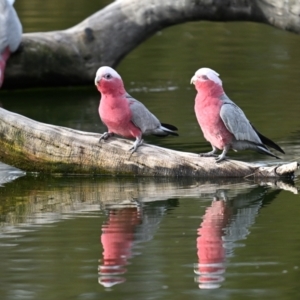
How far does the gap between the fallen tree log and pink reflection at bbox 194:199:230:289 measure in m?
0.59

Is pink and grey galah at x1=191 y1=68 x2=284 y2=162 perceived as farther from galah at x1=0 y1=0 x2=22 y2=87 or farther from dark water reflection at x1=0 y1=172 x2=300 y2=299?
galah at x1=0 y1=0 x2=22 y2=87

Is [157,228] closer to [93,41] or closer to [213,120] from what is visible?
[213,120]

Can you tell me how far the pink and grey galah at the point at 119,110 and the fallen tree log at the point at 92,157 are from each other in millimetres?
116

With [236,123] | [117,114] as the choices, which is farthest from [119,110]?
[236,123]

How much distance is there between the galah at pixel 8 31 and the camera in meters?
10.8

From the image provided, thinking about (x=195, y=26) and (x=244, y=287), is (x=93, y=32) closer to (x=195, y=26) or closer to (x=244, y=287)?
(x=195, y=26)

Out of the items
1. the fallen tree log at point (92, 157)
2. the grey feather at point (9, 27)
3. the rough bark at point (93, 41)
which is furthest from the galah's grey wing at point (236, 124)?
the grey feather at point (9, 27)

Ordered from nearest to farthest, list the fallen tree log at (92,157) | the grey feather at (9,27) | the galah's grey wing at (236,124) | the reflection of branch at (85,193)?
1. the reflection of branch at (85,193)
2. the galah's grey wing at (236,124)
3. the fallen tree log at (92,157)
4. the grey feather at (9,27)

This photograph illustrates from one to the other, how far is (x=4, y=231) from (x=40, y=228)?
21 centimetres

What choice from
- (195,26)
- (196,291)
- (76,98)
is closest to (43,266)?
(196,291)

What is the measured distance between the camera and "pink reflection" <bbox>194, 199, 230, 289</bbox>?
15.7 ft

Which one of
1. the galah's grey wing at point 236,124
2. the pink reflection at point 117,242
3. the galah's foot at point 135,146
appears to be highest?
the galah's grey wing at point 236,124

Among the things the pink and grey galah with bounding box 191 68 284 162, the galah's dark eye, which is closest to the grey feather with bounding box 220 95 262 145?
the pink and grey galah with bounding box 191 68 284 162

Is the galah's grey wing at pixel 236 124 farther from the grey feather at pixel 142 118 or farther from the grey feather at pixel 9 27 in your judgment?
the grey feather at pixel 9 27
